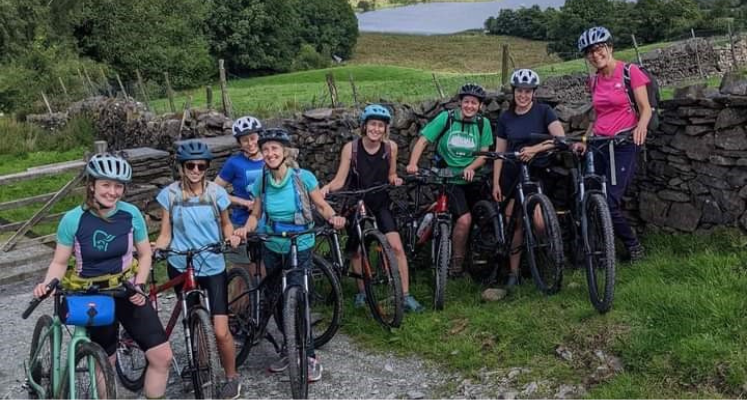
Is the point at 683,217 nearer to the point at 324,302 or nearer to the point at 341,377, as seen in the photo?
the point at 324,302

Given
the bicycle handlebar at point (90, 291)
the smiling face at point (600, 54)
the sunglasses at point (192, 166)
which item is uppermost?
the smiling face at point (600, 54)

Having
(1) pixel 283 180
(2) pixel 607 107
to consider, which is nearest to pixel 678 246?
(2) pixel 607 107

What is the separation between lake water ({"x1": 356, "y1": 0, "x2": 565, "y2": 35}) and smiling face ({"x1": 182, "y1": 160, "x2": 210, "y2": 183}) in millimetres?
83633

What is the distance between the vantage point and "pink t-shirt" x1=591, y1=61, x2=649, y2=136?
5.91 meters

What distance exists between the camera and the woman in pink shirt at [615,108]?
5793 millimetres

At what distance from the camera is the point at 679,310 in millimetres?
5188

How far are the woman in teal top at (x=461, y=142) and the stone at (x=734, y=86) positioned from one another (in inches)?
80.1

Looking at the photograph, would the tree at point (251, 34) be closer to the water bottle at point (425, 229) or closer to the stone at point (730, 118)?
the water bottle at point (425, 229)

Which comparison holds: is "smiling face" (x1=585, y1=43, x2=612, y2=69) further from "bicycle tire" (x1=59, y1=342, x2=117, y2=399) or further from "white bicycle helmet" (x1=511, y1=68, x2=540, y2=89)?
"bicycle tire" (x1=59, y1=342, x2=117, y2=399)

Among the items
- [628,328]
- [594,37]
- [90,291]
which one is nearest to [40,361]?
[90,291]

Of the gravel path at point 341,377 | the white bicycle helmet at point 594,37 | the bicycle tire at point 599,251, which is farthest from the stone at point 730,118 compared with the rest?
the gravel path at point 341,377

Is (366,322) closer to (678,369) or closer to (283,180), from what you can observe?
(283,180)

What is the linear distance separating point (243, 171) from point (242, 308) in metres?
1.23

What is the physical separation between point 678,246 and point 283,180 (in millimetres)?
3682
